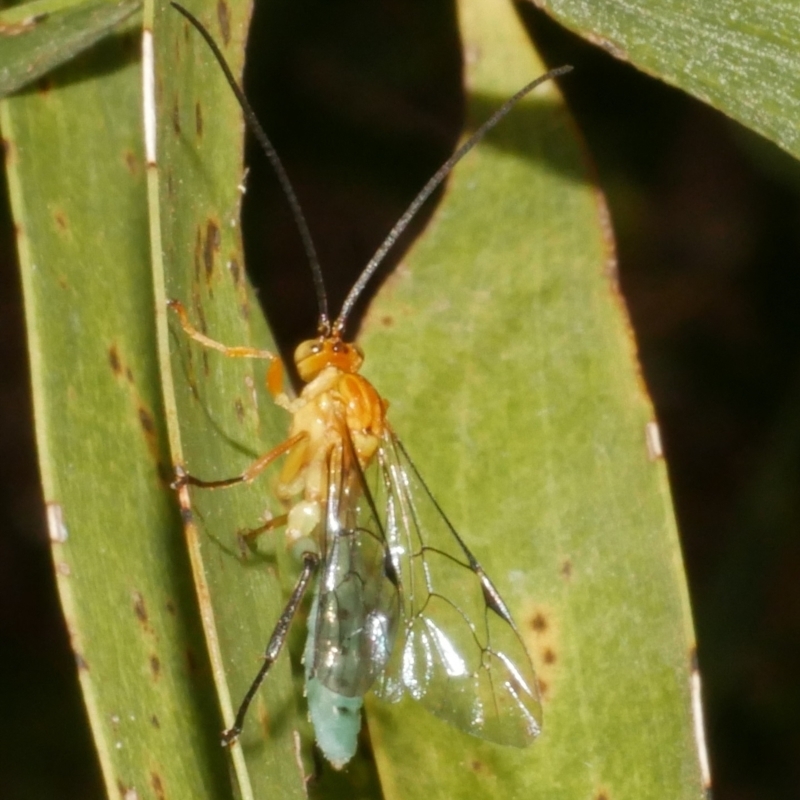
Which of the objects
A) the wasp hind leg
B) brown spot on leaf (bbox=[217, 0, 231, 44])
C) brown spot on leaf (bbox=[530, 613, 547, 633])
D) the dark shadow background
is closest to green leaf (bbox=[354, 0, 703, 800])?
brown spot on leaf (bbox=[530, 613, 547, 633])

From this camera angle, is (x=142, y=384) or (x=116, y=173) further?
(x=116, y=173)

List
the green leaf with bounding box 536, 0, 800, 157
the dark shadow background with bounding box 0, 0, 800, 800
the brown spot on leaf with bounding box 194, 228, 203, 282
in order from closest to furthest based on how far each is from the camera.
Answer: the brown spot on leaf with bounding box 194, 228, 203, 282 → the green leaf with bounding box 536, 0, 800, 157 → the dark shadow background with bounding box 0, 0, 800, 800

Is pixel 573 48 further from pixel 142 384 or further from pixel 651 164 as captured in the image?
pixel 142 384

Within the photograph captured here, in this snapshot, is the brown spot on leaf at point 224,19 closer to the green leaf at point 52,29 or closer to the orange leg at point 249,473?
the green leaf at point 52,29

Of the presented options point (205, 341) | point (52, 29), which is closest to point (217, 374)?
point (205, 341)

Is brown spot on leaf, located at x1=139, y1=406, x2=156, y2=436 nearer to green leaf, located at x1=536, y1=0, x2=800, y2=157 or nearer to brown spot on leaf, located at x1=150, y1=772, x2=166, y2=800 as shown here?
brown spot on leaf, located at x1=150, y1=772, x2=166, y2=800

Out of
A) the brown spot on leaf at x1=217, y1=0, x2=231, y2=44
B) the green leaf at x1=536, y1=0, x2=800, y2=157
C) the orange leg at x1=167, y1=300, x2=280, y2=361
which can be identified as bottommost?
the orange leg at x1=167, y1=300, x2=280, y2=361

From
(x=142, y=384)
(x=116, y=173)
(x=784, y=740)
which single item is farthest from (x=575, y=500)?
(x=784, y=740)

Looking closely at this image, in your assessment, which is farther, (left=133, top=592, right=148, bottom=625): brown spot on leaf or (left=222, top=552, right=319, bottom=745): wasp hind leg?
(left=133, top=592, right=148, bottom=625): brown spot on leaf
